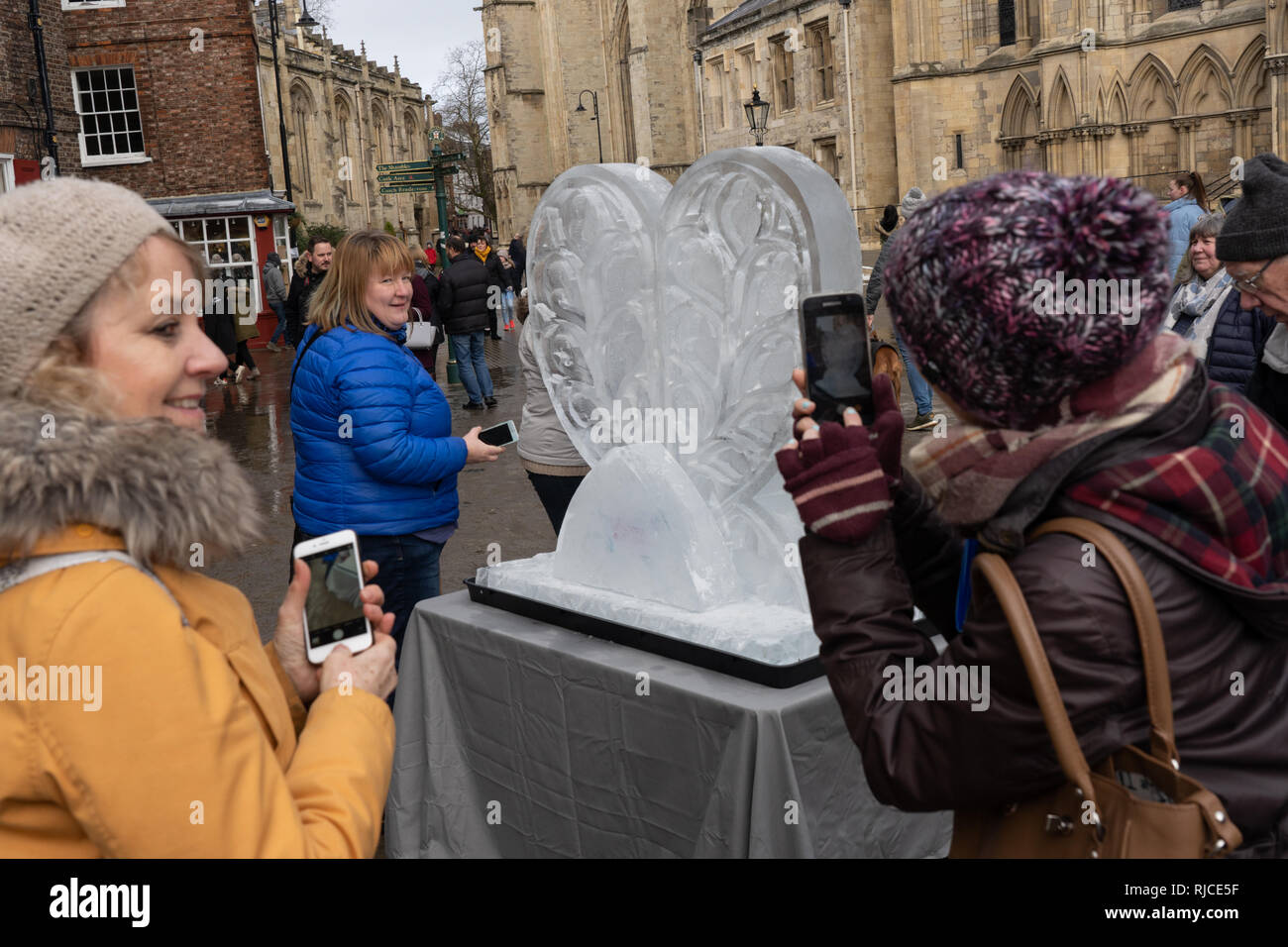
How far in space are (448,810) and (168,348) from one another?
2.51m

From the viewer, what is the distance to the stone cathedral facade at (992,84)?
1061 inches

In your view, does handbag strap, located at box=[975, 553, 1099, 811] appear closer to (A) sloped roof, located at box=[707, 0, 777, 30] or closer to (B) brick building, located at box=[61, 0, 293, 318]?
(B) brick building, located at box=[61, 0, 293, 318]

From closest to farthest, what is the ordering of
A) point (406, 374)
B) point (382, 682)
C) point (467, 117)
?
point (382, 682), point (406, 374), point (467, 117)

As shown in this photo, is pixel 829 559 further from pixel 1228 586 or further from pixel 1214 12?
pixel 1214 12

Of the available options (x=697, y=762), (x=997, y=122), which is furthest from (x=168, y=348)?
(x=997, y=122)

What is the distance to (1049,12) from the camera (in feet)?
95.6

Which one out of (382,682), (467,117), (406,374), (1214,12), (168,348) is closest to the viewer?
(168,348)

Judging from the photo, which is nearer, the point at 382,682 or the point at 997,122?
the point at 382,682

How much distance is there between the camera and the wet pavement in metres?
7.45

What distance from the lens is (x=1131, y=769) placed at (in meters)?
1.50

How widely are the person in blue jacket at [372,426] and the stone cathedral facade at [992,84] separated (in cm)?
2352

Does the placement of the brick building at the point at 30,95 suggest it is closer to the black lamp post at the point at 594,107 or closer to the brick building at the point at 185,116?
the brick building at the point at 185,116

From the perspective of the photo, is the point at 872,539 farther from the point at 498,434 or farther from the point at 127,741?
the point at 498,434

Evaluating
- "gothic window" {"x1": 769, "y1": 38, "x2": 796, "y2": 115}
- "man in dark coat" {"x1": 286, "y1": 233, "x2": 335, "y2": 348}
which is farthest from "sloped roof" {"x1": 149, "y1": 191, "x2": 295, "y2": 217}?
"gothic window" {"x1": 769, "y1": 38, "x2": 796, "y2": 115}
